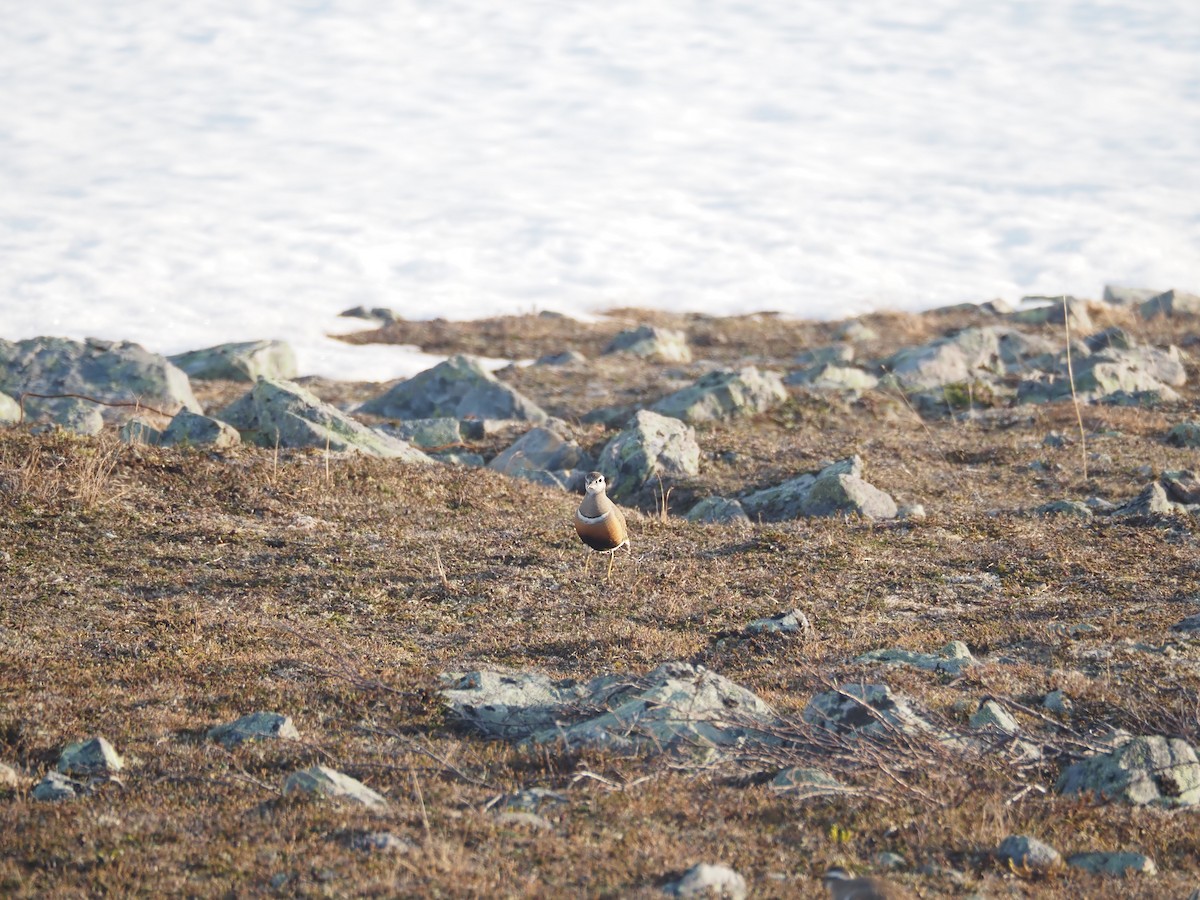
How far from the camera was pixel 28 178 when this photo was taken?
42.5 meters

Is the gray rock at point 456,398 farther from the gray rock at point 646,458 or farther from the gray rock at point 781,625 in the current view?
the gray rock at point 781,625

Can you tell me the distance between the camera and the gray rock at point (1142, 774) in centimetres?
663

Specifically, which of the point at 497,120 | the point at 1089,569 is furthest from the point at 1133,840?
the point at 497,120

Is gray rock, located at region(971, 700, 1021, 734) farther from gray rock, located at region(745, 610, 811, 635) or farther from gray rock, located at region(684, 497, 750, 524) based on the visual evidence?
gray rock, located at region(684, 497, 750, 524)

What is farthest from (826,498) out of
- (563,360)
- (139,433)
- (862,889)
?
(563,360)

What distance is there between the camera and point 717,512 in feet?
50.5

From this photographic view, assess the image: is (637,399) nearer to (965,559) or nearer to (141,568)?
(965,559)

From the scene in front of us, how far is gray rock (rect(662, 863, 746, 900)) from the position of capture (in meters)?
5.25

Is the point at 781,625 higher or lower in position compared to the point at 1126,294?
higher

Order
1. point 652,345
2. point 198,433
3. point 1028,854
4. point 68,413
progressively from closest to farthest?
point 1028,854
point 198,433
point 68,413
point 652,345

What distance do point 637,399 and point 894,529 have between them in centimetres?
1164

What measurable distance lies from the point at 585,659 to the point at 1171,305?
117 ft

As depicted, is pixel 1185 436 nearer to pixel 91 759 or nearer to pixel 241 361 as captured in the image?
pixel 91 759

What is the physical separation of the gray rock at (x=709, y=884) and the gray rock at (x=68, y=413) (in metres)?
14.5
